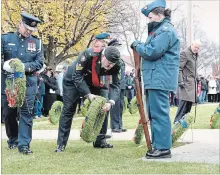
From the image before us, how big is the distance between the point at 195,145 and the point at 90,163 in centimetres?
246

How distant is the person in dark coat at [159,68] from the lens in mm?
6262

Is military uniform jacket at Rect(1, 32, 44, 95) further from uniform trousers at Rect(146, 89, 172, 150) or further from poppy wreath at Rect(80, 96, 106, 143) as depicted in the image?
uniform trousers at Rect(146, 89, 172, 150)

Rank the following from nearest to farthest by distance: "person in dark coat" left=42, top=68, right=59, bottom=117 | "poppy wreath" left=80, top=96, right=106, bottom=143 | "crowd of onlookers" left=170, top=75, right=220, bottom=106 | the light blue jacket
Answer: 1. the light blue jacket
2. "poppy wreath" left=80, top=96, right=106, bottom=143
3. "person in dark coat" left=42, top=68, right=59, bottom=117
4. "crowd of onlookers" left=170, top=75, right=220, bottom=106

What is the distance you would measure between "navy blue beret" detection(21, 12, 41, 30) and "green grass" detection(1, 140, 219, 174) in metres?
1.76

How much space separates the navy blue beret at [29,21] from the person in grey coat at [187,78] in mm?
3753

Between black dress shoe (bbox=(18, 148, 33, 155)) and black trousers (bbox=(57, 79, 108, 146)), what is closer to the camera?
black dress shoe (bbox=(18, 148, 33, 155))

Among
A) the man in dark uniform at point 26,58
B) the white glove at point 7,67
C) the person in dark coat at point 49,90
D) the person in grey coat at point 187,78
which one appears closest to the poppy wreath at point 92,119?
the man in dark uniform at point 26,58

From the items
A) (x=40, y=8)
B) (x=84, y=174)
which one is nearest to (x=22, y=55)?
(x=84, y=174)

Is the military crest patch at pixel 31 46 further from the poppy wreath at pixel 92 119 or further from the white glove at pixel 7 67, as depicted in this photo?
the poppy wreath at pixel 92 119

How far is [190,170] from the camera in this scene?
17.9 feet

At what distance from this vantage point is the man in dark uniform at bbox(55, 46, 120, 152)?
22.1 ft

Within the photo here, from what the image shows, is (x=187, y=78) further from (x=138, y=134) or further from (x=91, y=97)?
(x=91, y=97)

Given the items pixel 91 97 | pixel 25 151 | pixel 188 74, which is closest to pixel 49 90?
pixel 188 74

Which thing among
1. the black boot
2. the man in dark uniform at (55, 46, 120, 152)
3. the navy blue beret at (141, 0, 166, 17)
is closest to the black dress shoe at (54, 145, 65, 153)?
the man in dark uniform at (55, 46, 120, 152)
